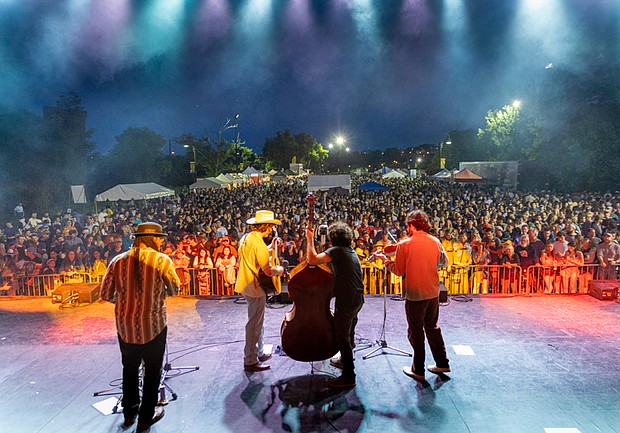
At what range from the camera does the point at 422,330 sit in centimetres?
391

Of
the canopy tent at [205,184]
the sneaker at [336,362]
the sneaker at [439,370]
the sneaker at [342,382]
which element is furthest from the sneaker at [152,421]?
the canopy tent at [205,184]

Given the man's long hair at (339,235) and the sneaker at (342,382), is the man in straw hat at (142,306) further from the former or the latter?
the sneaker at (342,382)

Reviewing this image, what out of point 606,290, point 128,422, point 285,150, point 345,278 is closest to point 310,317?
point 345,278

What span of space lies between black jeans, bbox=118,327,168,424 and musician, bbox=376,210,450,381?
216 centimetres

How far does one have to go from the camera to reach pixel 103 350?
15.5 ft

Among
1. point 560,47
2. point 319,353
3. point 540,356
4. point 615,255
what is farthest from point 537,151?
point 319,353

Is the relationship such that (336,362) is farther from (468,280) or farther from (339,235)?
(468,280)

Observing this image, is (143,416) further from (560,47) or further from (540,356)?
(560,47)

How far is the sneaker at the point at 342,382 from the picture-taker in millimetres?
3771

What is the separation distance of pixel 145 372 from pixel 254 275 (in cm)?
130

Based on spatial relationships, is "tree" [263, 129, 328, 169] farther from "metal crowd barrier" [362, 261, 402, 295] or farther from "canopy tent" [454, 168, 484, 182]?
"metal crowd barrier" [362, 261, 402, 295]

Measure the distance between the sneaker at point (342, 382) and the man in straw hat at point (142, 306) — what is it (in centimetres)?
→ 152

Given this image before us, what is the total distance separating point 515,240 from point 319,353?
7203 millimetres

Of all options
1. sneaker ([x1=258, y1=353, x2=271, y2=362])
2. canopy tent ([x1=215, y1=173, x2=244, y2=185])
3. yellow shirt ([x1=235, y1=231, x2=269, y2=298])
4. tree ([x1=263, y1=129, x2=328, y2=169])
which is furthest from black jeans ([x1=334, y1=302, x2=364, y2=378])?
tree ([x1=263, y1=129, x2=328, y2=169])
